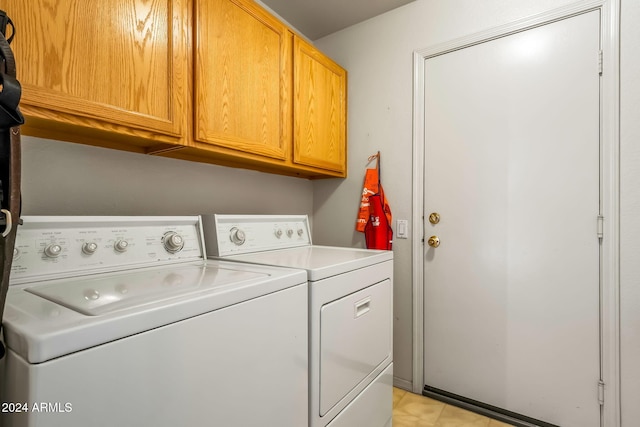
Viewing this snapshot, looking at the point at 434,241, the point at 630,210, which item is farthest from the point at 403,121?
the point at 630,210

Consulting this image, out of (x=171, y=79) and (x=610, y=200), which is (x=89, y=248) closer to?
(x=171, y=79)

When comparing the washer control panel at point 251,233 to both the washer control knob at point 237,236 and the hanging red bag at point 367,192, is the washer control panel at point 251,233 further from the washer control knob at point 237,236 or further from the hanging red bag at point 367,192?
the hanging red bag at point 367,192

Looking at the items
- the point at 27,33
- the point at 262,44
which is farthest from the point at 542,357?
the point at 27,33

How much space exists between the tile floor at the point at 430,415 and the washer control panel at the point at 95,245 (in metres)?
1.47

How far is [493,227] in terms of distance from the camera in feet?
5.89

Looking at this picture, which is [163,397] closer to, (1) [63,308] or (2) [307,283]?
(1) [63,308]

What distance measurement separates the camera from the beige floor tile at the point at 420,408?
5.81 ft

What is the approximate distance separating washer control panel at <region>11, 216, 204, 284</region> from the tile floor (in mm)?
1472

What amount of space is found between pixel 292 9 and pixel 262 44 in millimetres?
719

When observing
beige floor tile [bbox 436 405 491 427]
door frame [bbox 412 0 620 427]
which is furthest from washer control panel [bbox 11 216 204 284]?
door frame [bbox 412 0 620 427]

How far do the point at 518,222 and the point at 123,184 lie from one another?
2.03 meters

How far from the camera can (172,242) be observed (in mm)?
1262

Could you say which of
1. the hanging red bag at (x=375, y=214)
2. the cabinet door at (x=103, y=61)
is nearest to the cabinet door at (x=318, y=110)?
the hanging red bag at (x=375, y=214)

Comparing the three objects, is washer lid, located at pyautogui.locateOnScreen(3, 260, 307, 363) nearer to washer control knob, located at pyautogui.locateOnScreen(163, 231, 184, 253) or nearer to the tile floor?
washer control knob, located at pyautogui.locateOnScreen(163, 231, 184, 253)
